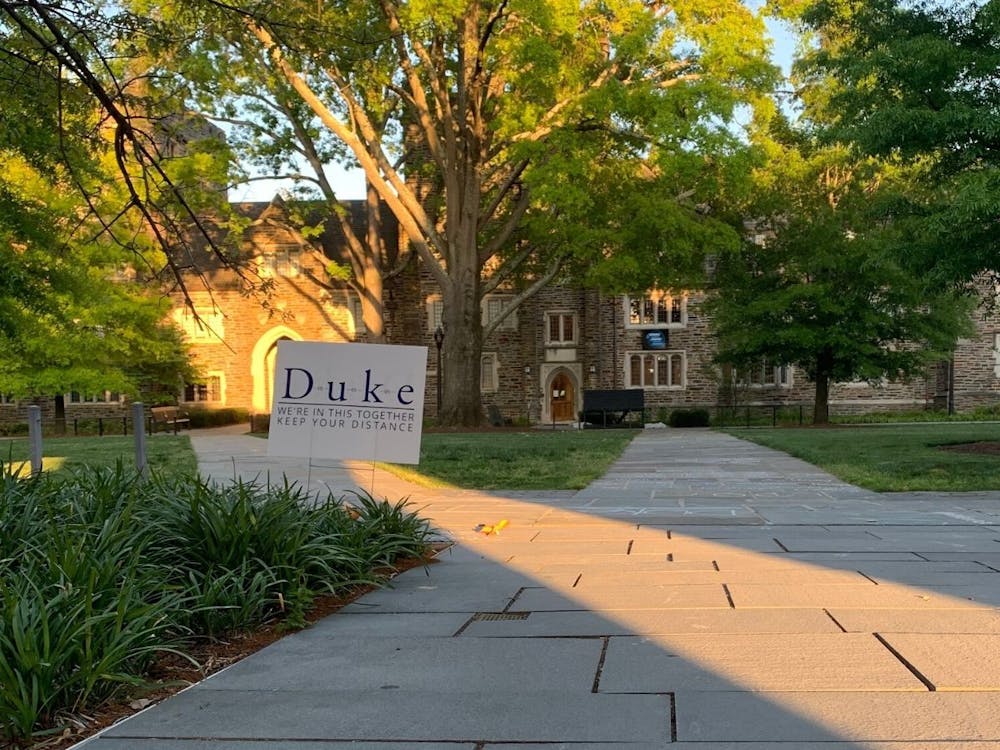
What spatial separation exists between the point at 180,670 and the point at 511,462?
492 inches

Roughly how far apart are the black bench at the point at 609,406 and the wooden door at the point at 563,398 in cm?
739

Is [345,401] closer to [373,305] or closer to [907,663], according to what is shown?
[907,663]

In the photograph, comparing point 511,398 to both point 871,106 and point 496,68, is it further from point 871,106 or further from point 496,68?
point 871,106

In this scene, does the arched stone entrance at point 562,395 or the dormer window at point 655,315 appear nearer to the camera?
the dormer window at point 655,315

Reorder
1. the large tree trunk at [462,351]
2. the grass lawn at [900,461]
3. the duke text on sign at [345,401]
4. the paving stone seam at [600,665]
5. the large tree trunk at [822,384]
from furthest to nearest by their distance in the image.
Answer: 1. the large tree trunk at [822,384]
2. the large tree trunk at [462,351]
3. the grass lawn at [900,461]
4. the duke text on sign at [345,401]
5. the paving stone seam at [600,665]

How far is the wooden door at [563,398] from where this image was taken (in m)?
41.9

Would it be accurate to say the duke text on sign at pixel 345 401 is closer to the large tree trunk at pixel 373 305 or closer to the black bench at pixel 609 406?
the large tree trunk at pixel 373 305

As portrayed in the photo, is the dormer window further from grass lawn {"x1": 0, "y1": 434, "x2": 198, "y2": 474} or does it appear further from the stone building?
grass lawn {"x1": 0, "y1": 434, "x2": 198, "y2": 474}

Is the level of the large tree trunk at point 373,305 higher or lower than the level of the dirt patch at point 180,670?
higher

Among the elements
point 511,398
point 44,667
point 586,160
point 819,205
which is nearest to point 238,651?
point 44,667

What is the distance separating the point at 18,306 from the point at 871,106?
16025mm

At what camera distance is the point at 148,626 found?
4.55m

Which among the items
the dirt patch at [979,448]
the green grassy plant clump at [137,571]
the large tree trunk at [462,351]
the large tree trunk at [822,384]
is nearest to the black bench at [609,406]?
the large tree trunk at [822,384]

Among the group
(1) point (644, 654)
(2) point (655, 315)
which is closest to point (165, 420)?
(2) point (655, 315)
